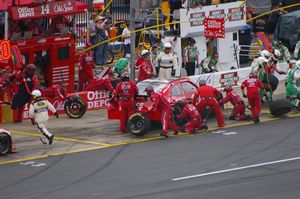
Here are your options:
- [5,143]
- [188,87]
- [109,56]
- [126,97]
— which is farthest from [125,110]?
[109,56]

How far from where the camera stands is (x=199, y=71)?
32.8 m

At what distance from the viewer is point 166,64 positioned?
30047 mm

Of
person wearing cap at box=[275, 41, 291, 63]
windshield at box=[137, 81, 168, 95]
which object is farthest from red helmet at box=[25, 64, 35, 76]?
person wearing cap at box=[275, 41, 291, 63]

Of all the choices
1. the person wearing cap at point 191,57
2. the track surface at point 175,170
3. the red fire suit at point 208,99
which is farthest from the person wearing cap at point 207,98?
the person wearing cap at point 191,57

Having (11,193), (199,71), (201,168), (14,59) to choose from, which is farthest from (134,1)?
(11,193)

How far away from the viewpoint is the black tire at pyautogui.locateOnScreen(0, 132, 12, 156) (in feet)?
72.1

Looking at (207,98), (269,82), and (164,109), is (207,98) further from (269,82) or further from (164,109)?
(269,82)

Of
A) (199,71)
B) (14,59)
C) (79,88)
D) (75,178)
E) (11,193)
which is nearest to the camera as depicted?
(11,193)

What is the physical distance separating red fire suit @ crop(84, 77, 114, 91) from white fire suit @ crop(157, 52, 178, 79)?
2589 millimetres

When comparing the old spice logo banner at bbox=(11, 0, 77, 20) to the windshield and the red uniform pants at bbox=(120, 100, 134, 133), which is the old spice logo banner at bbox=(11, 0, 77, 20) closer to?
the windshield

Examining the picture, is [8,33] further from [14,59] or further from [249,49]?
[249,49]

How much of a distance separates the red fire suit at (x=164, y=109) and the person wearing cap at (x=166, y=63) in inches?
230

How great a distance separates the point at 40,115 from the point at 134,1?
598cm

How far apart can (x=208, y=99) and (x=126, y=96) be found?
7.07 feet
